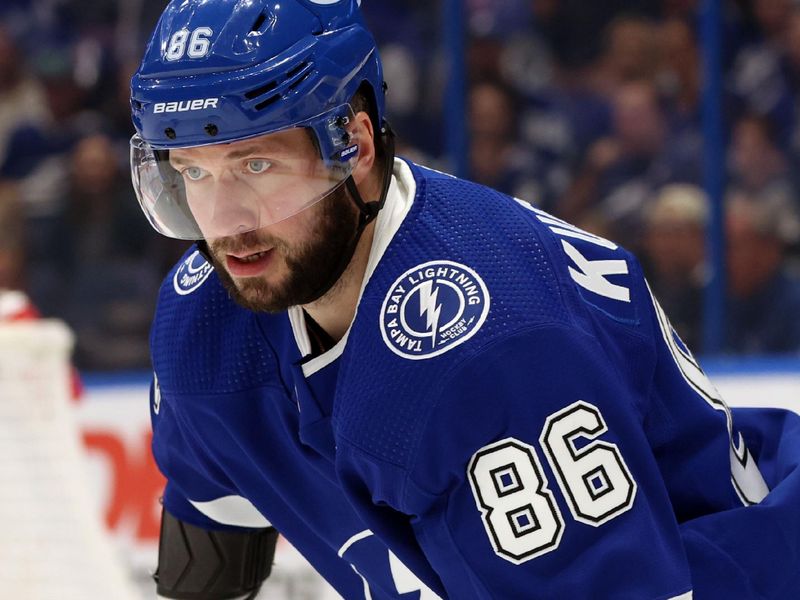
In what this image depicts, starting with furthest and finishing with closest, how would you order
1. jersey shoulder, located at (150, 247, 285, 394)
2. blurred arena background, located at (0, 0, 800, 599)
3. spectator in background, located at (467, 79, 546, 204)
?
spectator in background, located at (467, 79, 546, 204), blurred arena background, located at (0, 0, 800, 599), jersey shoulder, located at (150, 247, 285, 394)

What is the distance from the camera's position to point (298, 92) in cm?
155

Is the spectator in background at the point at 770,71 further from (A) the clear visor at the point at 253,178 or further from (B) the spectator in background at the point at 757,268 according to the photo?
(A) the clear visor at the point at 253,178

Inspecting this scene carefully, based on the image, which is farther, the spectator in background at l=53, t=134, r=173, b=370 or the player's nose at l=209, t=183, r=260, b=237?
the spectator in background at l=53, t=134, r=173, b=370

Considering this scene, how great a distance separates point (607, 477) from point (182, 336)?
0.66 m

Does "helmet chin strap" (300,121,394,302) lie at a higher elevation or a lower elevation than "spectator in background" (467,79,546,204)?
higher

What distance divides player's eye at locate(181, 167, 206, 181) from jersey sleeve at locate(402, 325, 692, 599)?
39 centimetres

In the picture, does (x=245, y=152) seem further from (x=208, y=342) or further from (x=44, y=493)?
(x=44, y=493)

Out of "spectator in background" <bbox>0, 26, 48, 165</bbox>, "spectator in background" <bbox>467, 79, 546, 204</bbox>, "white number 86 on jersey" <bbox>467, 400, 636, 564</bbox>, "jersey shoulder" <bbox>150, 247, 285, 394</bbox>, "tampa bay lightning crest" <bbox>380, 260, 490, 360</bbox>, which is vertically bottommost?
"spectator in background" <bbox>0, 26, 48, 165</bbox>

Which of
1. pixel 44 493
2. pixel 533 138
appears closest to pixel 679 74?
pixel 533 138

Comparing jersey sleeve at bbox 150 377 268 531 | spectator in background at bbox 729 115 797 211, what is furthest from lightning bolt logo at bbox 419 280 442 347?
spectator in background at bbox 729 115 797 211

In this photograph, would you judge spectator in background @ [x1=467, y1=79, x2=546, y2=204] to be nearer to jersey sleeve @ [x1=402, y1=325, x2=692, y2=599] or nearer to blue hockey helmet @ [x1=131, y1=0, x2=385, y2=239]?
blue hockey helmet @ [x1=131, y1=0, x2=385, y2=239]

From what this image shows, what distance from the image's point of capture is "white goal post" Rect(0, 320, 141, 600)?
3.30 m

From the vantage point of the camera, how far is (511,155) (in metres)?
4.08

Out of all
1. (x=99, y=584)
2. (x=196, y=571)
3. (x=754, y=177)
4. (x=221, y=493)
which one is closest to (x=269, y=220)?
(x=221, y=493)
